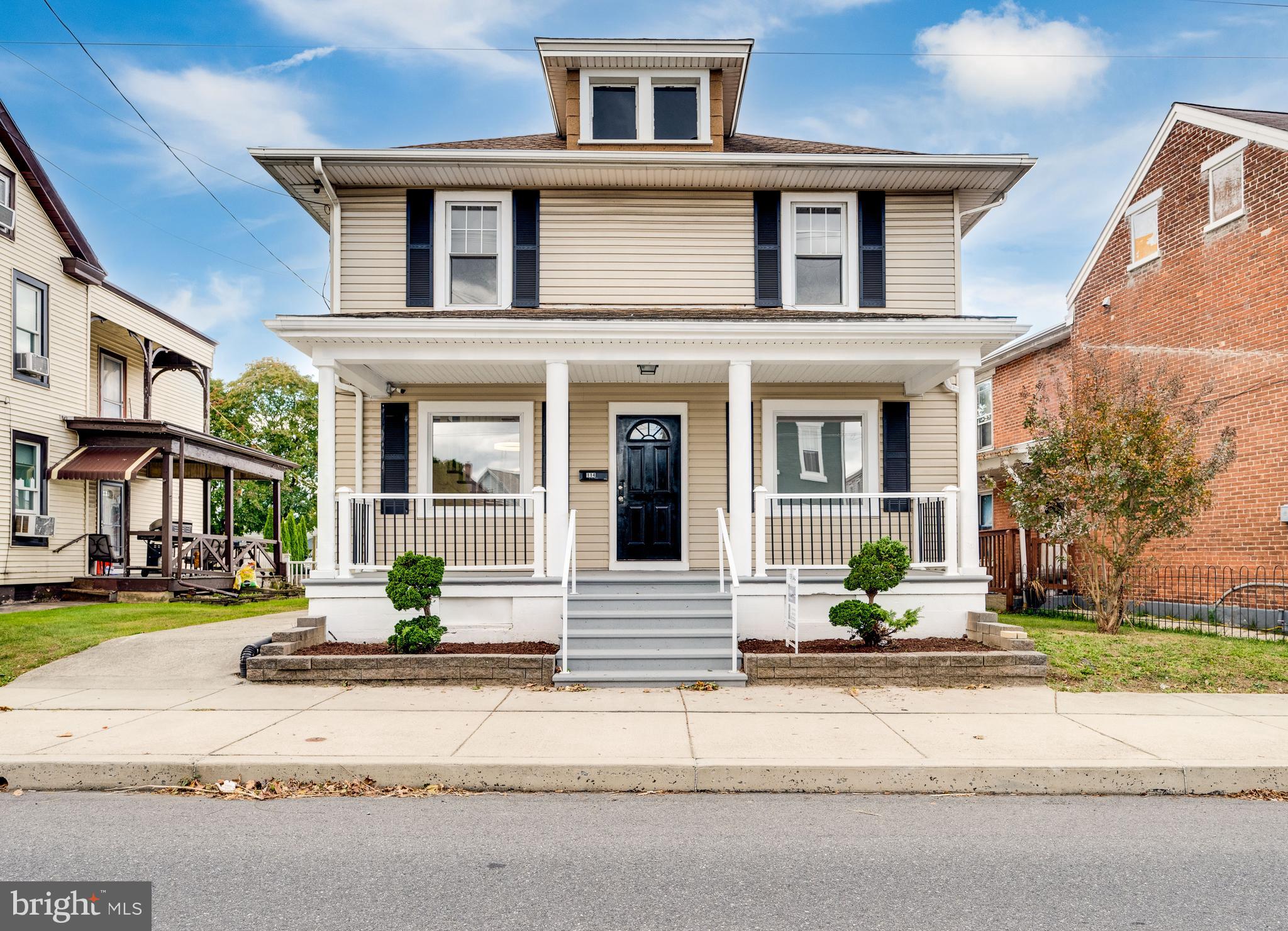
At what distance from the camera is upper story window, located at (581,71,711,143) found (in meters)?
12.3

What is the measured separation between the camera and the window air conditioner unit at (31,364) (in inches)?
614

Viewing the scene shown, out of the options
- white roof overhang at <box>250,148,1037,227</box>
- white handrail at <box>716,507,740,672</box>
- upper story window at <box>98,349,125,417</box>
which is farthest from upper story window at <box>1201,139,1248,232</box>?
upper story window at <box>98,349,125,417</box>

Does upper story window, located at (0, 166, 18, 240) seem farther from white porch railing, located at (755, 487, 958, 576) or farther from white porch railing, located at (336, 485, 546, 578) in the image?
white porch railing, located at (755, 487, 958, 576)

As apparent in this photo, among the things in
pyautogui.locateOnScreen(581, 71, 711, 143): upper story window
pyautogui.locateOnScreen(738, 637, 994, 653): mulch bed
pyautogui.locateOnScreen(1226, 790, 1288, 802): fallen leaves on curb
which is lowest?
pyautogui.locateOnScreen(1226, 790, 1288, 802): fallen leaves on curb

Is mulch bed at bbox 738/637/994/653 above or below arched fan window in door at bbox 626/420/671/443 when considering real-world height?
below

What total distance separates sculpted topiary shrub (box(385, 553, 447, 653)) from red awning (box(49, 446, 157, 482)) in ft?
34.0

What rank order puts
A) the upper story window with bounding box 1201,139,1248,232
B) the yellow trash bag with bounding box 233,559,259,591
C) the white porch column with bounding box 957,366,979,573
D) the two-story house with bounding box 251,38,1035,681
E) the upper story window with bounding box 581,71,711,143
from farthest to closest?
the yellow trash bag with bounding box 233,559,259,591 < the upper story window with bounding box 1201,139,1248,232 < the upper story window with bounding box 581,71,711,143 < the two-story house with bounding box 251,38,1035,681 < the white porch column with bounding box 957,366,979,573

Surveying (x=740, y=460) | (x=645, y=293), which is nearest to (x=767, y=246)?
(x=645, y=293)

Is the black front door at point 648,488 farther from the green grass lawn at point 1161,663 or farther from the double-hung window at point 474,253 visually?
the green grass lawn at point 1161,663

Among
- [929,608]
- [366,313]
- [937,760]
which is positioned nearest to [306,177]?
[366,313]

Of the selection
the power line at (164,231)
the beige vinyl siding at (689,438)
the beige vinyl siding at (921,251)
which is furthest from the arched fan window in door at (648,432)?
the power line at (164,231)

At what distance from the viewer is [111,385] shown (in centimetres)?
1975

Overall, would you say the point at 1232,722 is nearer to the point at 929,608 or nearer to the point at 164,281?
the point at 929,608

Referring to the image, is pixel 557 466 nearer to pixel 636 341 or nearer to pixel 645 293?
pixel 636 341
